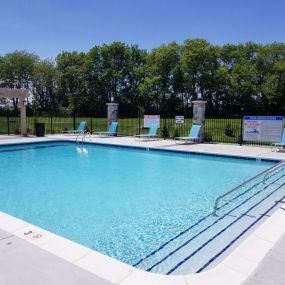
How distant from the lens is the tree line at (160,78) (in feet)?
125

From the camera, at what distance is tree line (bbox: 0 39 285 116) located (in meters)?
38.1

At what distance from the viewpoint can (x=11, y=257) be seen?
10.8 feet

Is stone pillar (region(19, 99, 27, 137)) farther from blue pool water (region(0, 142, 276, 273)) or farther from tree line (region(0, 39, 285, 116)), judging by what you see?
tree line (region(0, 39, 285, 116))

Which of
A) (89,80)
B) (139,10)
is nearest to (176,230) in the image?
Answer: (139,10)

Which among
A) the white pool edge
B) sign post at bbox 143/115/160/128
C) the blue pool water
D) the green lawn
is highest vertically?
sign post at bbox 143/115/160/128

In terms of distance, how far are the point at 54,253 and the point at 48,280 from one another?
553mm

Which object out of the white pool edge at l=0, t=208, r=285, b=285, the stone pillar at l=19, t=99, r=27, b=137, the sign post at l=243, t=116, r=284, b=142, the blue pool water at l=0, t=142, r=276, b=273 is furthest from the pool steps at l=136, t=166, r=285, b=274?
the stone pillar at l=19, t=99, r=27, b=137

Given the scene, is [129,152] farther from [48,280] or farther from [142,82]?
[142,82]

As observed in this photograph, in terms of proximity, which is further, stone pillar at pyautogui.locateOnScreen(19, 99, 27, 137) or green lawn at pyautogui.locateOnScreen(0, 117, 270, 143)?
stone pillar at pyautogui.locateOnScreen(19, 99, 27, 137)

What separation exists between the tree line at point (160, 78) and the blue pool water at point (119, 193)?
25.1 meters

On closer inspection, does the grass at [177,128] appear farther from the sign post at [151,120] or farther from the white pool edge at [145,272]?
the white pool edge at [145,272]

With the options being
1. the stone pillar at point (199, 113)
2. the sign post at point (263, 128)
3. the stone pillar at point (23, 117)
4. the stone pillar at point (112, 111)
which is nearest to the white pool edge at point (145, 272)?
the sign post at point (263, 128)

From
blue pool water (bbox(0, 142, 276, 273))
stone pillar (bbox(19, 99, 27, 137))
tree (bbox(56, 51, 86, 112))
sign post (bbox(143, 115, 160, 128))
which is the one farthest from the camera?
tree (bbox(56, 51, 86, 112))

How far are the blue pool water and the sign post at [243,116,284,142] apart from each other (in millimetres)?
2647
